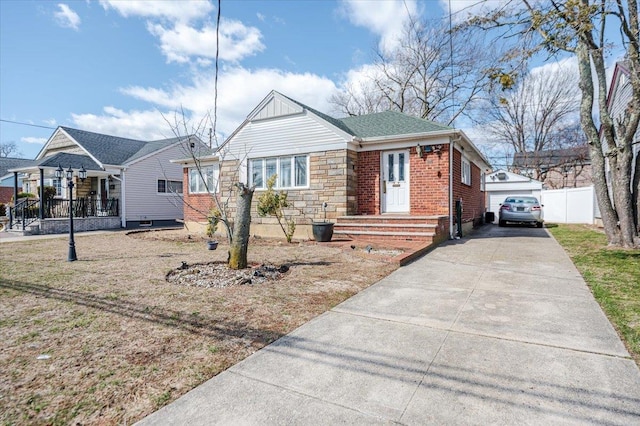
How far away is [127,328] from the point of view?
3.55 metres

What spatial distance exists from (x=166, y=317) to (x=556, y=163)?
140 ft

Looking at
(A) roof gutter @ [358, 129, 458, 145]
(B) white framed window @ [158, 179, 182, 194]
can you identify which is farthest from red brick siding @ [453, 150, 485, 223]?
(B) white framed window @ [158, 179, 182, 194]

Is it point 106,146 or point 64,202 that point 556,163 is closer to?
point 106,146

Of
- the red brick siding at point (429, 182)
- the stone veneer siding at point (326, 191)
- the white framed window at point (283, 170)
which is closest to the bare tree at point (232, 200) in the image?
the white framed window at point (283, 170)

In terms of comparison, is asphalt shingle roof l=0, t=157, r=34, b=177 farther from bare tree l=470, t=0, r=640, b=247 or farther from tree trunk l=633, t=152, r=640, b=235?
tree trunk l=633, t=152, r=640, b=235

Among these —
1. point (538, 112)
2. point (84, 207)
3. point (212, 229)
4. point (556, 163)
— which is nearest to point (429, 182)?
point (212, 229)

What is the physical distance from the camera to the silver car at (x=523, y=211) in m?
15.7

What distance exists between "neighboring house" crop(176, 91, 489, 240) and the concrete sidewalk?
5498 mm

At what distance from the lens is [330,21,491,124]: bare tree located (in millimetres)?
24578

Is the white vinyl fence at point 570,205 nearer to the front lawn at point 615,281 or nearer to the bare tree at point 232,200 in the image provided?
the front lawn at point 615,281

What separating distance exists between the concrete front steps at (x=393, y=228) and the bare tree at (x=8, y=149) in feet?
186

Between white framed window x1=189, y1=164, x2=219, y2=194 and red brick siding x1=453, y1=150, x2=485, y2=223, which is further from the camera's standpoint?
white framed window x1=189, y1=164, x2=219, y2=194

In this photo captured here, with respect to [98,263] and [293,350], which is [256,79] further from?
[293,350]

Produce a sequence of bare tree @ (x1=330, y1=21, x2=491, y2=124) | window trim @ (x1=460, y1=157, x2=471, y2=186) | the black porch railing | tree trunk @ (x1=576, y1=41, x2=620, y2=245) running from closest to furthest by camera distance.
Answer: tree trunk @ (x1=576, y1=41, x2=620, y2=245) < window trim @ (x1=460, y1=157, x2=471, y2=186) < the black porch railing < bare tree @ (x1=330, y1=21, x2=491, y2=124)
